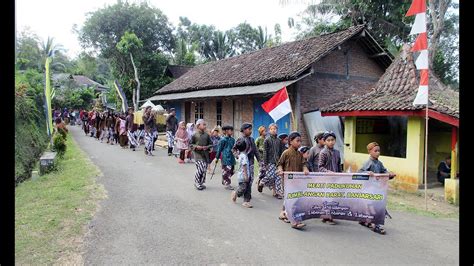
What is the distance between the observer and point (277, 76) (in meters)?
14.9

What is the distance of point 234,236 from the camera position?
552cm

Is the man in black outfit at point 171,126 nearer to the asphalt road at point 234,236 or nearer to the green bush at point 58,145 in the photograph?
the green bush at point 58,145

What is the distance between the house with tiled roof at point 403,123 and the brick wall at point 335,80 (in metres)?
2.66

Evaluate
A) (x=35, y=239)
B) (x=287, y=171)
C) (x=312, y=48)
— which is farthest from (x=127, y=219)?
(x=312, y=48)

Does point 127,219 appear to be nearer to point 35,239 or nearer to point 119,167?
point 35,239

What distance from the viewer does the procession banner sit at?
5852 mm

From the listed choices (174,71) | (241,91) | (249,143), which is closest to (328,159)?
(249,143)

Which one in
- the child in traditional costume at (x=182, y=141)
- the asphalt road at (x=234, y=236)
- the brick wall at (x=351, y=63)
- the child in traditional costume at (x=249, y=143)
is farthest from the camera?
the brick wall at (x=351, y=63)

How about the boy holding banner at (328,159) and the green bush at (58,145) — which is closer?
the boy holding banner at (328,159)

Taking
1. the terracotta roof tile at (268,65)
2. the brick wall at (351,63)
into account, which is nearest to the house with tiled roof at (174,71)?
the terracotta roof tile at (268,65)

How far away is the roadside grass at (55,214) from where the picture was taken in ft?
15.6

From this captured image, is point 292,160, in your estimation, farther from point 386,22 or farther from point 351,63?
point 386,22

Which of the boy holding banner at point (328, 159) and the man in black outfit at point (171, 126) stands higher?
the man in black outfit at point (171, 126)

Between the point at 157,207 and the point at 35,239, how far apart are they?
2.28m
